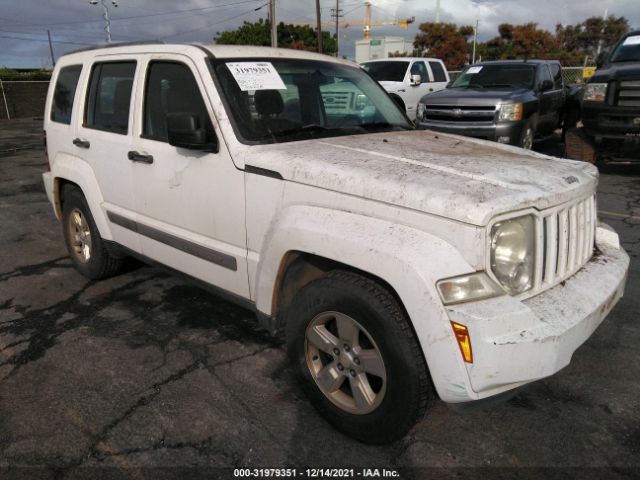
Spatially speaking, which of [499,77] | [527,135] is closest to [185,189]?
[527,135]

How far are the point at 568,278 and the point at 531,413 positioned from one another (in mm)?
778

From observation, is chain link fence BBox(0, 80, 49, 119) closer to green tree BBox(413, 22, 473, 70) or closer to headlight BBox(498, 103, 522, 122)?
headlight BBox(498, 103, 522, 122)

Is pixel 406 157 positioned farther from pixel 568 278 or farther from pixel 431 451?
pixel 431 451

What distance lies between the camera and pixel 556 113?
11117mm

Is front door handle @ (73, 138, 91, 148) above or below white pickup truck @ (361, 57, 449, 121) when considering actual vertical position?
below

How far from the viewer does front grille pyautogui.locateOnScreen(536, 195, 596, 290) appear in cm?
221

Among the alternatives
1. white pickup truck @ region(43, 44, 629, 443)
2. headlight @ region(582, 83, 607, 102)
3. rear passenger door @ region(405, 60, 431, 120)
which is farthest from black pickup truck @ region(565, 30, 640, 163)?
white pickup truck @ region(43, 44, 629, 443)

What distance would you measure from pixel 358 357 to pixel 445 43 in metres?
52.8

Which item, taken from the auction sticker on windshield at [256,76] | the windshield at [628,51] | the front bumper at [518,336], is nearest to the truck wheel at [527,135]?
the windshield at [628,51]

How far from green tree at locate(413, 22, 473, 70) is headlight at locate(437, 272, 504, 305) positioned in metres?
51.2

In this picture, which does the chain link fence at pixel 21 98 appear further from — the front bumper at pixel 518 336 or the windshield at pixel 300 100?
the front bumper at pixel 518 336

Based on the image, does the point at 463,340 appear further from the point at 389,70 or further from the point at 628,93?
the point at 389,70

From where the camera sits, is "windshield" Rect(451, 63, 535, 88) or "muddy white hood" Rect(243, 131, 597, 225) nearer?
"muddy white hood" Rect(243, 131, 597, 225)

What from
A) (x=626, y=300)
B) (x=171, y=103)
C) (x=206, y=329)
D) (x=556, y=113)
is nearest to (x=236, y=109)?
(x=171, y=103)
